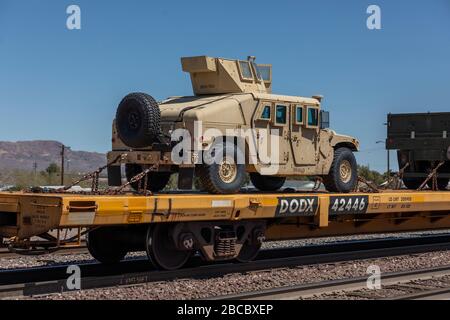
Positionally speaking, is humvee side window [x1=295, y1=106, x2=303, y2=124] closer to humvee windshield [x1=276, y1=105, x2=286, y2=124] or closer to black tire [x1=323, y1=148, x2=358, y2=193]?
humvee windshield [x1=276, y1=105, x2=286, y2=124]

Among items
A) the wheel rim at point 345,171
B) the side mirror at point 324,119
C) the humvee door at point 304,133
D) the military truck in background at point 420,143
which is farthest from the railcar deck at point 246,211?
the military truck in background at point 420,143

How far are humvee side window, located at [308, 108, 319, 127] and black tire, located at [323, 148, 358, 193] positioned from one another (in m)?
0.88

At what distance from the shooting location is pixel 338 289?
10.4m

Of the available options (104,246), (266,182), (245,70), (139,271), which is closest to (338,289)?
(139,271)

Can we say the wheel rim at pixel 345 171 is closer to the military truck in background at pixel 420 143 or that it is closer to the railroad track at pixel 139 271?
the railroad track at pixel 139 271

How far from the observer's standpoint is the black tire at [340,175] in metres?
14.3

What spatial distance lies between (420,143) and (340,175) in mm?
4658

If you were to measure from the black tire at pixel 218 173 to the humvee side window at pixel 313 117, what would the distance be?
219 cm

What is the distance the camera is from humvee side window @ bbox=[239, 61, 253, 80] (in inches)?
532

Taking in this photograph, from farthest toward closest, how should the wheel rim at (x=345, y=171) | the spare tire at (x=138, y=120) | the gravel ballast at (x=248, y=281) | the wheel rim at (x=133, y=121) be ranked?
1. the wheel rim at (x=345, y=171)
2. the wheel rim at (x=133, y=121)
3. the spare tire at (x=138, y=120)
4. the gravel ballast at (x=248, y=281)

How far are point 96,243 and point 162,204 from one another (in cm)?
239

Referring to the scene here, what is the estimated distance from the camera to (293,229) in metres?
13.6
